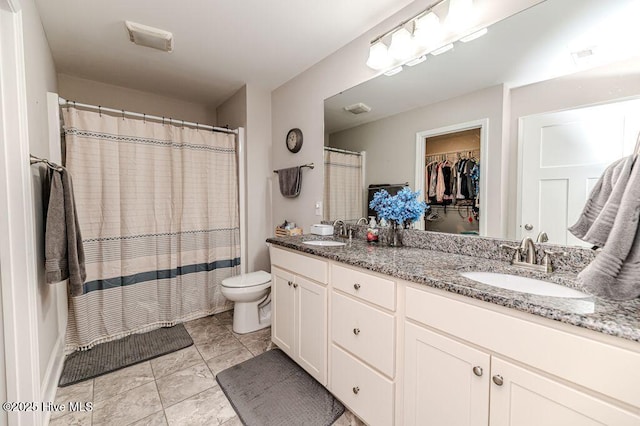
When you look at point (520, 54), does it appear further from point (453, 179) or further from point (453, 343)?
point (453, 343)

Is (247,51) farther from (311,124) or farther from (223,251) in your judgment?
(223,251)

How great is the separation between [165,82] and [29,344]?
97.2 inches

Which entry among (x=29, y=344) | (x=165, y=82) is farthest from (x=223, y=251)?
(x=165, y=82)

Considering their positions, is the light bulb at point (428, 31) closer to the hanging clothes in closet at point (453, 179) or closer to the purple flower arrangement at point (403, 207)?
the hanging clothes in closet at point (453, 179)

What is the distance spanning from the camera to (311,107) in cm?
241

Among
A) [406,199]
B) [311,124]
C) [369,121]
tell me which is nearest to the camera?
[406,199]

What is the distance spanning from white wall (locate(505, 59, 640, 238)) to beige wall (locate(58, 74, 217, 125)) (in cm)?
330

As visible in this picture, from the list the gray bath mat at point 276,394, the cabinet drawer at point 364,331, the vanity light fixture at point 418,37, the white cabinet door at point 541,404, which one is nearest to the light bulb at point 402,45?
the vanity light fixture at point 418,37

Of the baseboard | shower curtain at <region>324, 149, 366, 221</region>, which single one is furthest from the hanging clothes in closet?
the baseboard

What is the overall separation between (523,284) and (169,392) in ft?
6.50

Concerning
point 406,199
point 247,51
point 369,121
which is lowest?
point 406,199

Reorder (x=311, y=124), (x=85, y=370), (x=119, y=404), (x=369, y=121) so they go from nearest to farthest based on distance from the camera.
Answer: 1. (x=119, y=404)
2. (x=85, y=370)
3. (x=369, y=121)
4. (x=311, y=124)

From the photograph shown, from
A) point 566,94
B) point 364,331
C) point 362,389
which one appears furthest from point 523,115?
point 362,389

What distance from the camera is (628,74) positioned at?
1.00 m
